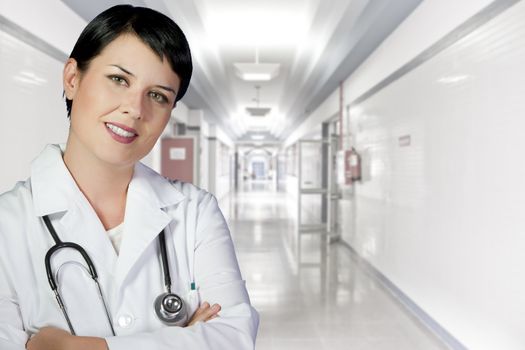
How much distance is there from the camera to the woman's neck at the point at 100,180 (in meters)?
1.14

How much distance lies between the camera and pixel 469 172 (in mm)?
3305

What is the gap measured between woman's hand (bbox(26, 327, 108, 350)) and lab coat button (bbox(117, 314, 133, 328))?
0.32ft

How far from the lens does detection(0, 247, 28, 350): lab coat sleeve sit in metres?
0.98

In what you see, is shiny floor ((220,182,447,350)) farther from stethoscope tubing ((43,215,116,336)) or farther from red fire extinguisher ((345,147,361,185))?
stethoscope tubing ((43,215,116,336))

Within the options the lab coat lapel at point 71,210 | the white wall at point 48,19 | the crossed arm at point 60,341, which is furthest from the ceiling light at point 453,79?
the white wall at point 48,19

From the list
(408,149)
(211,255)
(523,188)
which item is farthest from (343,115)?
(211,255)

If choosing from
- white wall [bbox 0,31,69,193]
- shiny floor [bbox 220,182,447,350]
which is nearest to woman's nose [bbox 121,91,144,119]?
white wall [bbox 0,31,69,193]

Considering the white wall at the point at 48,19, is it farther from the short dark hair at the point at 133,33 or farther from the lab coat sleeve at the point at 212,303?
the lab coat sleeve at the point at 212,303

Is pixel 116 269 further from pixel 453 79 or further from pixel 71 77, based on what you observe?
pixel 453 79

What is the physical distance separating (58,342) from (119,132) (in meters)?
0.56

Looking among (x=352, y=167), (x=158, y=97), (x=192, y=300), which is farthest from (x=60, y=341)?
(x=352, y=167)

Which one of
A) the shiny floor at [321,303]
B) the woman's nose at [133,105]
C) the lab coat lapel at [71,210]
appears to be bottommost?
the shiny floor at [321,303]

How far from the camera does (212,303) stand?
123 centimetres

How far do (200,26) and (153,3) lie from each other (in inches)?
64.3
